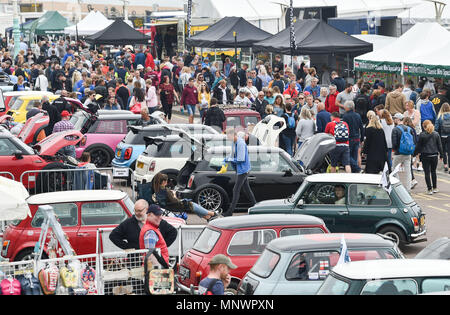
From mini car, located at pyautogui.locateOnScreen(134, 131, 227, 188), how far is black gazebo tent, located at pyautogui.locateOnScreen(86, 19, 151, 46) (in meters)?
23.8

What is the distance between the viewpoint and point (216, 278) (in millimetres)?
8859

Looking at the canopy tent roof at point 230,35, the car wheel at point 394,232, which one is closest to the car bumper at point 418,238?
the car wheel at point 394,232

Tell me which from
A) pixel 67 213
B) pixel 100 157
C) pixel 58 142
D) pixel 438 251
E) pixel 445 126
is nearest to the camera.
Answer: pixel 438 251

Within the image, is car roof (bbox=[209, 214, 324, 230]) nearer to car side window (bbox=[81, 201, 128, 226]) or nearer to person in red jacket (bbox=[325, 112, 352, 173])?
car side window (bbox=[81, 201, 128, 226])

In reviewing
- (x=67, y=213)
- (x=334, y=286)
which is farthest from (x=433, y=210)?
(x=334, y=286)

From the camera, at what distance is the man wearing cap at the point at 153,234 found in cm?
1093

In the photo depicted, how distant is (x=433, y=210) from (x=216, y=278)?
10.4 m

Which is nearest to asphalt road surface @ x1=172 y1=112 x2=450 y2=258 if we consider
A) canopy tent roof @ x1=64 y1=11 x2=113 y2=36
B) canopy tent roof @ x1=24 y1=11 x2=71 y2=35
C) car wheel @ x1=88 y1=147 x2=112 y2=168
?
car wheel @ x1=88 y1=147 x2=112 y2=168

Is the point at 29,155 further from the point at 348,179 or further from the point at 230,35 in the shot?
the point at 230,35

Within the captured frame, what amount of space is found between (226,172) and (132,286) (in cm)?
777

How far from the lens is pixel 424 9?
116 ft

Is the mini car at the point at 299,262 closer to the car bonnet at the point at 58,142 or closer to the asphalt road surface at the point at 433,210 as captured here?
the asphalt road surface at the point at 433,210

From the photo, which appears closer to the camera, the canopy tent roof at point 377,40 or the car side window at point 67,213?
the car side window at point 67,213
